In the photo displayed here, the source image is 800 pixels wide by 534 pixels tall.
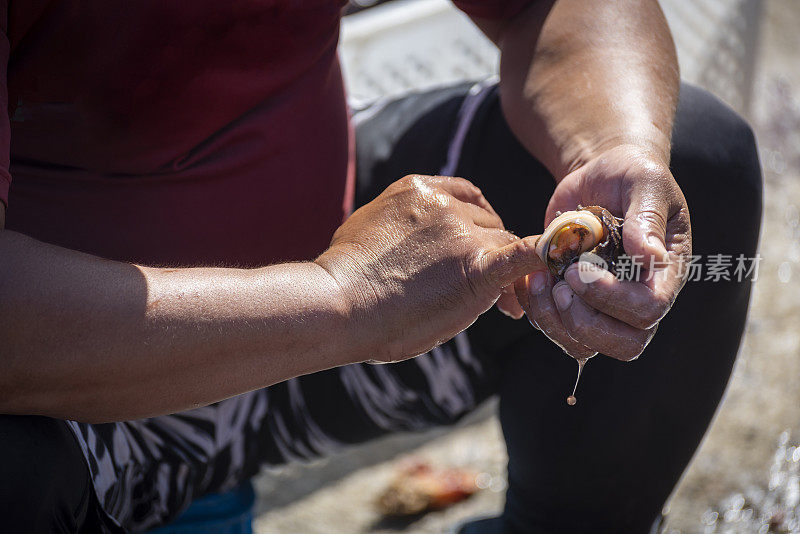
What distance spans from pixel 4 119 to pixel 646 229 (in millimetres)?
611

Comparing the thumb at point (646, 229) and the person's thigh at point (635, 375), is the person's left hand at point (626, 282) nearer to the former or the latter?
the thumb at point (646, 229)

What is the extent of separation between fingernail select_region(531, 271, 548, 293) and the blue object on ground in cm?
64

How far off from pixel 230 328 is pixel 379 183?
484 millimetres

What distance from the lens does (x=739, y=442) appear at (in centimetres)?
171

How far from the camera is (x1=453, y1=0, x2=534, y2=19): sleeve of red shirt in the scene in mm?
1098

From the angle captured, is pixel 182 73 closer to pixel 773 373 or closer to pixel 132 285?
pixel 132 285

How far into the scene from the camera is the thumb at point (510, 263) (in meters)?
0.80

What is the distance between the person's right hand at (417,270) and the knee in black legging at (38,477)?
11.8 inches

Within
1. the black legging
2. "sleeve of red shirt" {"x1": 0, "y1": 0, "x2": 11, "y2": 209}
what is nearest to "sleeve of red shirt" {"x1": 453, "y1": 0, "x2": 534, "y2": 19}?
the black legging

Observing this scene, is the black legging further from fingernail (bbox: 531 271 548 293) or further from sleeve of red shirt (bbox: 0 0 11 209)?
sleeve of red shirt (bbox: 0 0 11 209)

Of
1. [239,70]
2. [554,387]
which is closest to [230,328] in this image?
[239,70]

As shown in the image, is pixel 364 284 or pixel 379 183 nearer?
pixel 364 284

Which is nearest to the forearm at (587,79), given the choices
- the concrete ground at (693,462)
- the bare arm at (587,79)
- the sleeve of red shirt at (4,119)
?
the bare arm at (587,79)

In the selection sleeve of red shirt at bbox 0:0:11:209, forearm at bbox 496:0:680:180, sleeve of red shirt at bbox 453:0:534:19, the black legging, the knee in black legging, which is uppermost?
sleeve of red shirt at bbox 0:0:11:209
